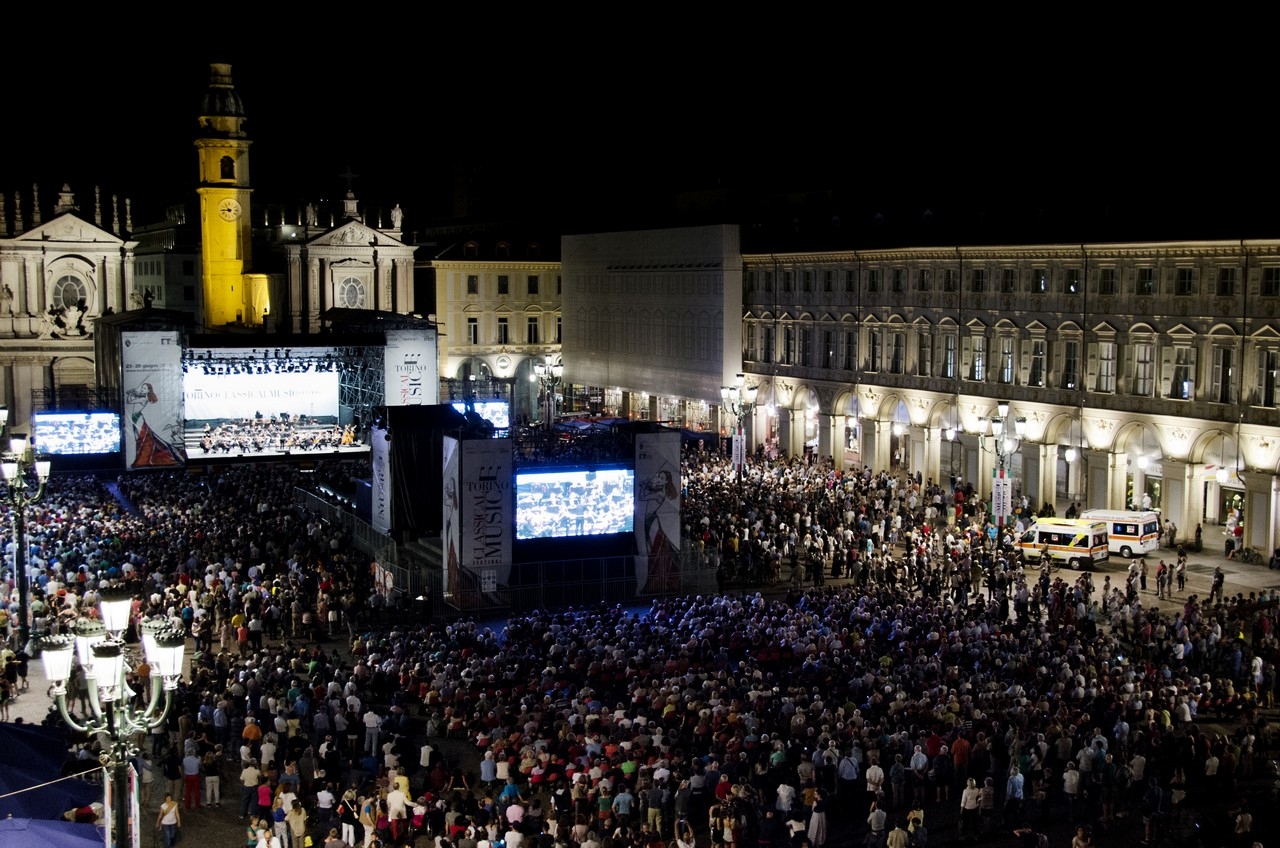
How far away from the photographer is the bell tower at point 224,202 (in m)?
71.0

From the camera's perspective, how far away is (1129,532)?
3856 cm

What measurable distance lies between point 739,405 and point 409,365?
582 inches

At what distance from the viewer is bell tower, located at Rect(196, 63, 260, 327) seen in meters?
71.0

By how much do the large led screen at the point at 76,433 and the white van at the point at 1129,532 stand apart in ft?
115

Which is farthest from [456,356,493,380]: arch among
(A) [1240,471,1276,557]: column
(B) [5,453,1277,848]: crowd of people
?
(A) [1240,471,1276,557]: column

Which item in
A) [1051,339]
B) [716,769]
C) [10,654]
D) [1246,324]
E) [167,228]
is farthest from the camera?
[167,228]

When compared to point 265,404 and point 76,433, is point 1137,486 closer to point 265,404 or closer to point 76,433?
point 265,404

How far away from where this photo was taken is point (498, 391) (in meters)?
74.7

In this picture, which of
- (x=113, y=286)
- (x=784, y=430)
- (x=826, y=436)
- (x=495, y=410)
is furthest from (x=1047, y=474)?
(x=113, y=286)

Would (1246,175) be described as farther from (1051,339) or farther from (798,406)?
(798,406)

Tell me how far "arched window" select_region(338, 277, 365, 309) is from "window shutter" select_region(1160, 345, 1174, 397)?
44.8 meters

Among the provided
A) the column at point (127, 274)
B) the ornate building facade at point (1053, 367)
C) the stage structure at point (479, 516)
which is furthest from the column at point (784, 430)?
the column at point (127, 274)

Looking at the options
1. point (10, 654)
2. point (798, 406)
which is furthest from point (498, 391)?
point (10, 654)

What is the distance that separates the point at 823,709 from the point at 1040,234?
1113 inches
